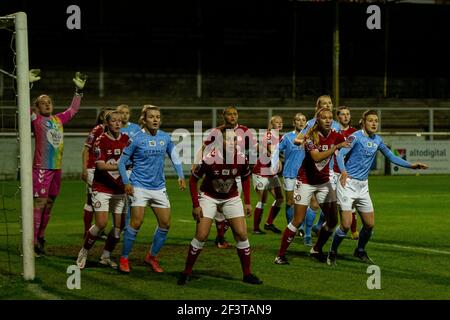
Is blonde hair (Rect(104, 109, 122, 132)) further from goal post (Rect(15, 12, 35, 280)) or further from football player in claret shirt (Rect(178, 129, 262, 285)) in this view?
football player in claret shirt (Rect(178, 129, 262, 285))

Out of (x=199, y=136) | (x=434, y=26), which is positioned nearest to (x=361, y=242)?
(x=199, y=136)

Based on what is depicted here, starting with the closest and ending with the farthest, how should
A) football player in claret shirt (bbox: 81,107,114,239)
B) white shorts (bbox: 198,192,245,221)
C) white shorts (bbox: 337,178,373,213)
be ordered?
white shorts (bbox: 198,192,245,221) → white shorts (bbox: 337,178,373,213) → football player in claret shirt (bbox: 81,107,114,239)

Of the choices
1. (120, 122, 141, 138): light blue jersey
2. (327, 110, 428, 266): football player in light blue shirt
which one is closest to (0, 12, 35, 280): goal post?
(120, 122, 141, 138): light blue jersey

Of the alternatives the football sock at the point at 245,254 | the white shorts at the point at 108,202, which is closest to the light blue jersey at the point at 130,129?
the white shorts at the point at 108,202

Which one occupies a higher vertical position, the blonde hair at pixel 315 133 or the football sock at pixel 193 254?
the blonde hair at pixel 315 133

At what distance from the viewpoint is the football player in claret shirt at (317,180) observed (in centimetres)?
1180

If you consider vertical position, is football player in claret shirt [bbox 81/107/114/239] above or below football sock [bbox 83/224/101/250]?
above

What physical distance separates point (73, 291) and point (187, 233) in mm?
6399

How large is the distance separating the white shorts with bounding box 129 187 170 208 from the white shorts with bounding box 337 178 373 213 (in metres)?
2.64

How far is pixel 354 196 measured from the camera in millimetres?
12188

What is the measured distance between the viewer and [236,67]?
41.9 metres

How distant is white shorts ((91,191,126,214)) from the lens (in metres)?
11.5

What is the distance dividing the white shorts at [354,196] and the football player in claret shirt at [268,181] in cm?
394

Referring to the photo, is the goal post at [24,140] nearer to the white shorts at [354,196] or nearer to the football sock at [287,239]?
the football sock at [287,239]
